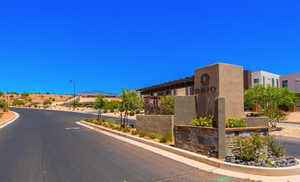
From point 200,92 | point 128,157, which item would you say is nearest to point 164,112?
point 200,92

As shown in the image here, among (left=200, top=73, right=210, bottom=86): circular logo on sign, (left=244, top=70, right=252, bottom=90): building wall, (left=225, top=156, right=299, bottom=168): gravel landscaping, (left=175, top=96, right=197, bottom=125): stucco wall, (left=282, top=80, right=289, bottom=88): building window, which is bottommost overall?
(left=225, top=156, right=299, bottom=168): gravel landscaping

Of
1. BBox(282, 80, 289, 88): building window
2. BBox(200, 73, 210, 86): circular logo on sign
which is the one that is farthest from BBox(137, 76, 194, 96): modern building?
BBox(282, 80, 289, 88): building window

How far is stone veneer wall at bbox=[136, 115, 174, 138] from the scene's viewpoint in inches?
502

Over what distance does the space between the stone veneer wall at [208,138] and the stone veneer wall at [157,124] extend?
12.0ft

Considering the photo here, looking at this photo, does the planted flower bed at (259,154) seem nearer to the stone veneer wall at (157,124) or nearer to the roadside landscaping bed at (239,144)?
the roadside landscaping bed at (239,144)

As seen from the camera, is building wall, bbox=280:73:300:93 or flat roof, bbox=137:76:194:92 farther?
building wall, bbox=280:73:300:93

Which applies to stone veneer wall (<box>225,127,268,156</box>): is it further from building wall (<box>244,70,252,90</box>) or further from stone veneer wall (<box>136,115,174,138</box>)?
building wall (<box>244,70,252,90</box>)

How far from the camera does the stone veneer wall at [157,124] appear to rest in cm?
1274

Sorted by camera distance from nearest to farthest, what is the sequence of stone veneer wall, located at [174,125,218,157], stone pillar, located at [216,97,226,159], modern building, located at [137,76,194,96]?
stone pillar, located at [216,97,226,159] → stone veneer wall, located at [174,125,218,157] → modern building, located at [137,76,194,96]

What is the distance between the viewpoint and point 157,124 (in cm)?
1354

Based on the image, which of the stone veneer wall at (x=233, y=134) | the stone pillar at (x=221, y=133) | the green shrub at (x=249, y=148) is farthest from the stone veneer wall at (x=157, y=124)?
the green shrub at (x=249, y=148)

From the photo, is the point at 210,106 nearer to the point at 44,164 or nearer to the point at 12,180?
the point at 44,164

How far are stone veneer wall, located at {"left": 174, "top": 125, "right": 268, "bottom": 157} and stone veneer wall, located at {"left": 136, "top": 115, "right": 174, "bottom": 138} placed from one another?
365cm

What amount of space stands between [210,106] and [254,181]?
14.6 feet
